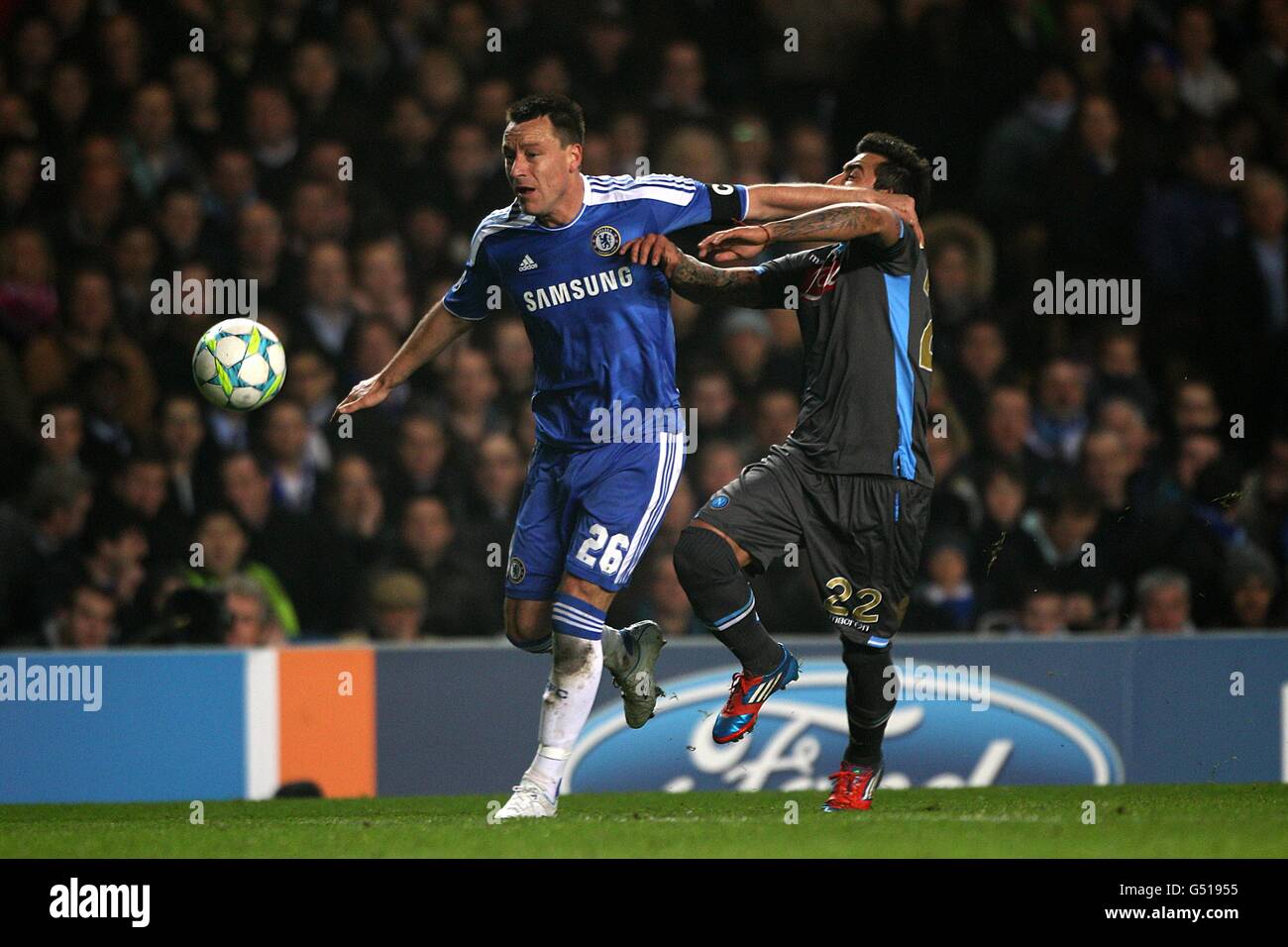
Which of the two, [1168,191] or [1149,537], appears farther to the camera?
[1168,191]

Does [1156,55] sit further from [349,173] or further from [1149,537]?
[349,173]

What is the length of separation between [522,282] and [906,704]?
309 centimetres

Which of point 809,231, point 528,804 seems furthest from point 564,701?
point 809,231

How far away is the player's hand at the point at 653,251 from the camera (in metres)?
5.89

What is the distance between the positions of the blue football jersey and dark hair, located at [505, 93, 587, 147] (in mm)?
194

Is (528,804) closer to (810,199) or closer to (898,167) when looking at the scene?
(810,199)

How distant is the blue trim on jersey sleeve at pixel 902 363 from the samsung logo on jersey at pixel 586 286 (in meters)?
0.93

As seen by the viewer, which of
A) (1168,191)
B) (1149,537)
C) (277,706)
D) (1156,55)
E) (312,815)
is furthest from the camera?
(1156,55)
